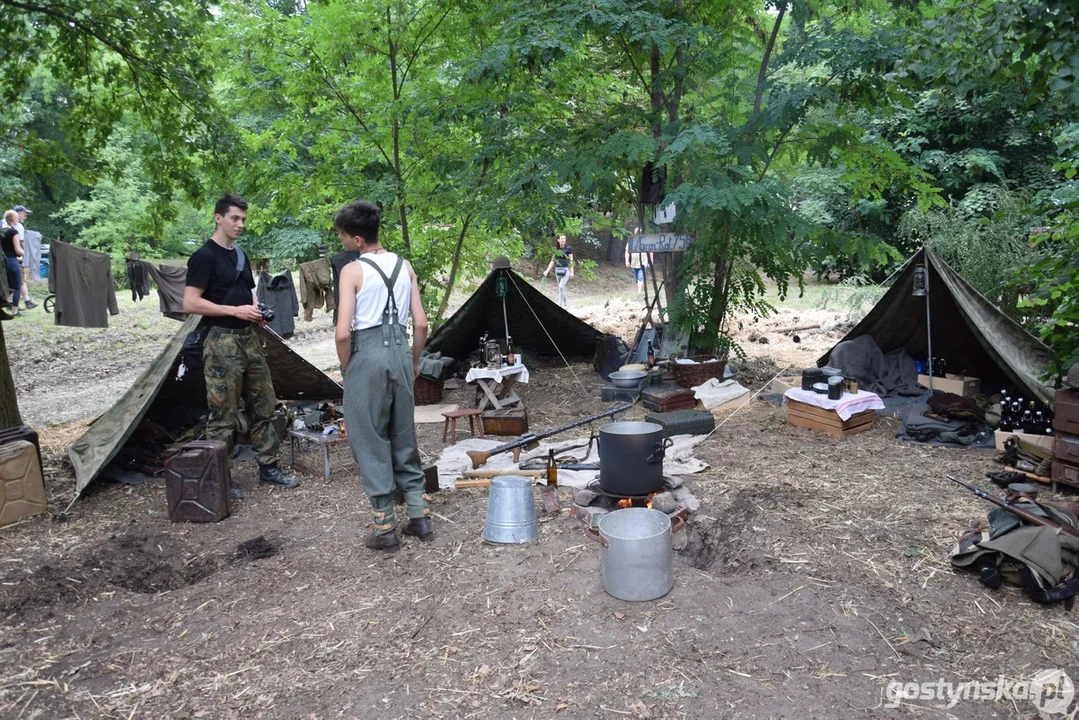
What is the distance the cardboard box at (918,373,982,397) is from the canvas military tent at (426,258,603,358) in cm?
389

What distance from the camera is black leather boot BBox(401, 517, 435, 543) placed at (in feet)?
12.7

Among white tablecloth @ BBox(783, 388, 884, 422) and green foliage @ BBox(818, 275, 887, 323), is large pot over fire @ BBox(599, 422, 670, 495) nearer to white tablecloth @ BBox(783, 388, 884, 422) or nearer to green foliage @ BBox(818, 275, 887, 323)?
white tablecloth @ BBox(783, 388, 884, 422)

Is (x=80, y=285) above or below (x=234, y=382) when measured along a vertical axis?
above

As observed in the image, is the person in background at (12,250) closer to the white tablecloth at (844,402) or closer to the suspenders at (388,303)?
the suspenders at (388,303)

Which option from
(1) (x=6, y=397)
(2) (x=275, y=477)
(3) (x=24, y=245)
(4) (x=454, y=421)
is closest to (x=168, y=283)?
(3) (x=24, y=245)

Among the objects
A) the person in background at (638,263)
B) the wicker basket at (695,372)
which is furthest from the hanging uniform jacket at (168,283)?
the wicker basket at (695,372)

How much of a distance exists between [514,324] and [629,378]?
232 cm

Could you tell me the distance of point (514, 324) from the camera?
9.10 meters

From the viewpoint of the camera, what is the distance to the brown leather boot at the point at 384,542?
3.73 metres

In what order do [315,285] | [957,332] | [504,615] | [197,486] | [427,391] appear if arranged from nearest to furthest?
1. [504,615]
2. [197,486]
3. [957,332]
4. [427,391]
5. [315,285]

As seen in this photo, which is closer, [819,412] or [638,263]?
[819,412]

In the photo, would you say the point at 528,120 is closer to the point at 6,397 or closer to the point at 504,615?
the point at 6,397

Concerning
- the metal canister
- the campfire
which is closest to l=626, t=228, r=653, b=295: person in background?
the metal canister

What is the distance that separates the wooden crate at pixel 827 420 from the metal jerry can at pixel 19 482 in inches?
215
